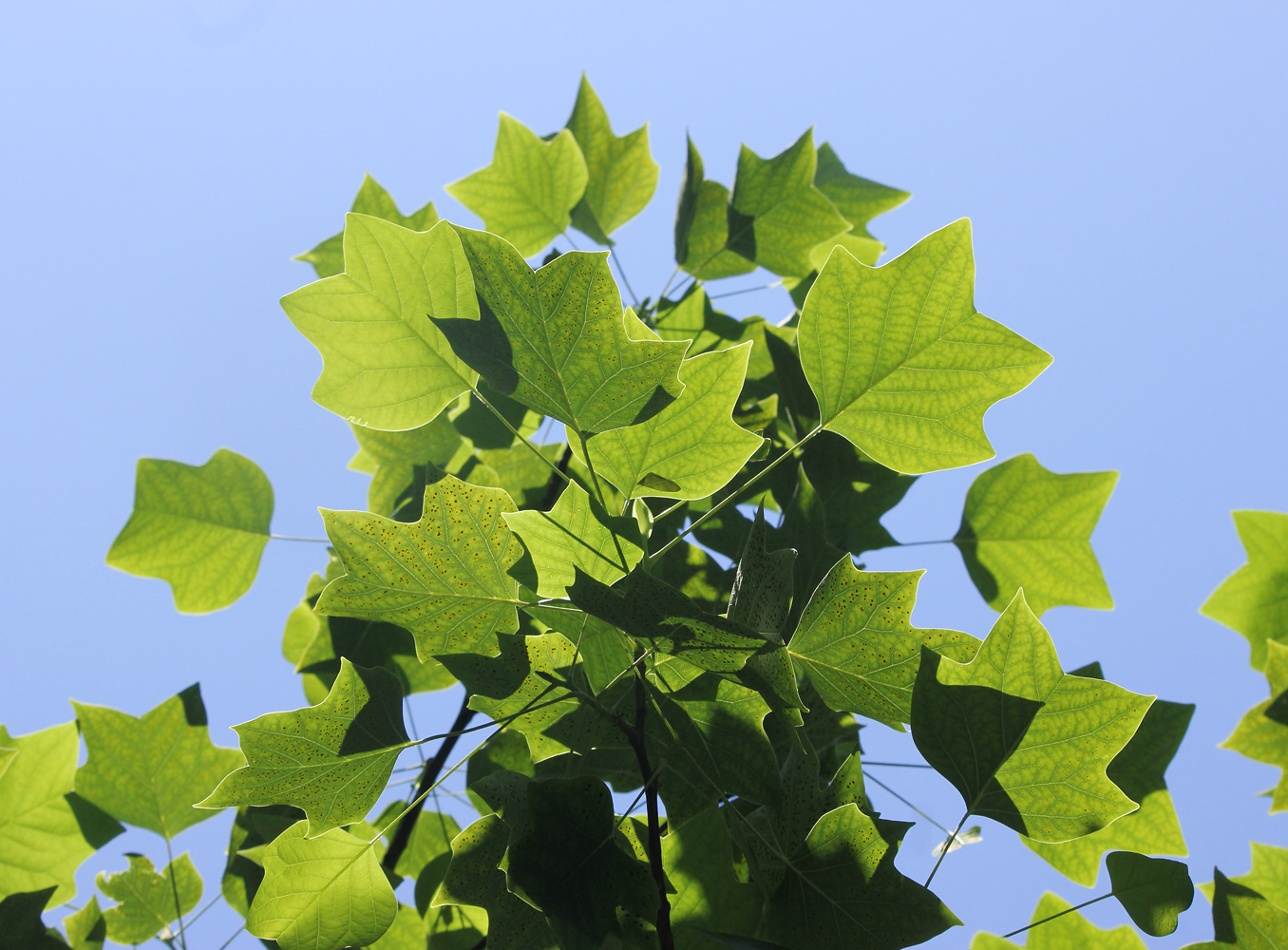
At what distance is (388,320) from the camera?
90 cm

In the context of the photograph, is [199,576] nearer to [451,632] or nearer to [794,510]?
[451,632]

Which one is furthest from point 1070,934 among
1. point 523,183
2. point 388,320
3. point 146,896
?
point 523,183

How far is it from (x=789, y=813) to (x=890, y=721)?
0.50 ft

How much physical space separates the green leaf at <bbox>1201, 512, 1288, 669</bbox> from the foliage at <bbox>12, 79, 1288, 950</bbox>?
40 centimetres

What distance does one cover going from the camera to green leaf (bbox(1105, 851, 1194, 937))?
90cm

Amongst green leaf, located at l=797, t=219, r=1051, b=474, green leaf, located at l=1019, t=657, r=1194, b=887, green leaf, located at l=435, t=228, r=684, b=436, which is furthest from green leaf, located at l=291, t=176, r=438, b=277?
green leaf, located at l=1019, t=657, r=1194, b=887

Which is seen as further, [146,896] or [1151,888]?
[146,896]

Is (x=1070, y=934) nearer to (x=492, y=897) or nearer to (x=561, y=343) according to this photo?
(x=492, y=897)

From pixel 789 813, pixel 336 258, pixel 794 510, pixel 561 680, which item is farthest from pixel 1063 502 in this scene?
pixel 336 258

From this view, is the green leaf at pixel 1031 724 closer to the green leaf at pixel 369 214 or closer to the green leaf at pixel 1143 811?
the green leaf at pixel 1143 811

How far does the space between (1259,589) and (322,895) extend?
1.61 metres

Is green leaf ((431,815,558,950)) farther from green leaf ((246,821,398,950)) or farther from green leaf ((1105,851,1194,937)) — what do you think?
green leaf ((1105,851,1194,937))

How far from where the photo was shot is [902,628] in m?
0.77

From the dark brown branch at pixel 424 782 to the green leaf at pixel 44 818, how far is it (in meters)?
0.47
